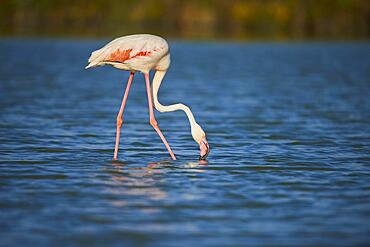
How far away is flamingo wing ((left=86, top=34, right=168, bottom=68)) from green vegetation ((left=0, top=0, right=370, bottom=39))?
85204 mm

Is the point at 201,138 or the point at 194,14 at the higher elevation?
the point at 194,14

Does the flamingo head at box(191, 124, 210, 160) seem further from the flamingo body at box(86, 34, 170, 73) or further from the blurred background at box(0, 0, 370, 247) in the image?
the flamingo body at box(86, 34, 170, 73)

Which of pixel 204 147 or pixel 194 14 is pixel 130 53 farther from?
pixel 194 14

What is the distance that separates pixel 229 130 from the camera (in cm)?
1623

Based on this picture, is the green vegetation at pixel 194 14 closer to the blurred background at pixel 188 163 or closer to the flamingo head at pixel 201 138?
the blurred background at pixel 188 163

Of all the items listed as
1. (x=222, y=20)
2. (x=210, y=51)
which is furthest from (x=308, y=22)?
(x=210, y=51)

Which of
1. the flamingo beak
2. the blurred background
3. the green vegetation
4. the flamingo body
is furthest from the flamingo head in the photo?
the green vegetation

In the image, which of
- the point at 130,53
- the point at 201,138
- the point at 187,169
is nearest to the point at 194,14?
the point at 130,53

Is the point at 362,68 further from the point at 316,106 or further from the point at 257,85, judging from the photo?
the point at 316,106

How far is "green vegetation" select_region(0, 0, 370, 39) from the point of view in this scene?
10212cm

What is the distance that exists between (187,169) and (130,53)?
192 cm

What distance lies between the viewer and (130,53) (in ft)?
40.8

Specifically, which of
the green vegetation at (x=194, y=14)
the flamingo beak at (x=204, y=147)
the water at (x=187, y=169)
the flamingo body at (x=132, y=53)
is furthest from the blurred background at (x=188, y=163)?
the green vegetation at (x=194, y=14)

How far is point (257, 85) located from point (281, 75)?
18.8ft
